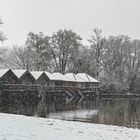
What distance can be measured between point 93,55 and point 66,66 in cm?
770

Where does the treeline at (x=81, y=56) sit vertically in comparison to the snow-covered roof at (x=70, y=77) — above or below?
above

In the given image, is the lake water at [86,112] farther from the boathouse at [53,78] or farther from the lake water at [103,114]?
the boathouse at [53,78]

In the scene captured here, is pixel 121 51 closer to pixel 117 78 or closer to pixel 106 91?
pixel 117 78

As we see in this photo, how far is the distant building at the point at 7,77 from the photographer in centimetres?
6233

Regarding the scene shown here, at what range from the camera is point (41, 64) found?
8362 centimetres

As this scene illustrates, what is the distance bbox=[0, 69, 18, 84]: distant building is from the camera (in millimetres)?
62325

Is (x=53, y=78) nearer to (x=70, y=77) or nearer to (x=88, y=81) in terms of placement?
(x=70, y=77)

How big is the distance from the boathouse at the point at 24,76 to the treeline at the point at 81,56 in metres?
10.1

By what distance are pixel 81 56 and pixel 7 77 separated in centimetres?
2561

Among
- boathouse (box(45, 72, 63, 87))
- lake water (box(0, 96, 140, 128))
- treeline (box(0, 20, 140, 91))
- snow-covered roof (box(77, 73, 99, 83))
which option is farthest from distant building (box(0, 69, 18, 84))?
snow-covered roof (box(77, 73, 99, 83))

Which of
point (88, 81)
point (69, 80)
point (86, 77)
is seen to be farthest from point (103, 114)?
point (88, 81)

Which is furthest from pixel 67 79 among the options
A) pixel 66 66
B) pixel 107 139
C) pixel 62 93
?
pixel 107 139

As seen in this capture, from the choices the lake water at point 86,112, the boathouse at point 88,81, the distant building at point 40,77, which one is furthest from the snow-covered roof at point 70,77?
the lake water at point 86,112

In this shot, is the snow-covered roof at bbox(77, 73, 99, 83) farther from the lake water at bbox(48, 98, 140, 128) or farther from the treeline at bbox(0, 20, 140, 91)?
the lake water at bbox(48, 98, 140, 128)
